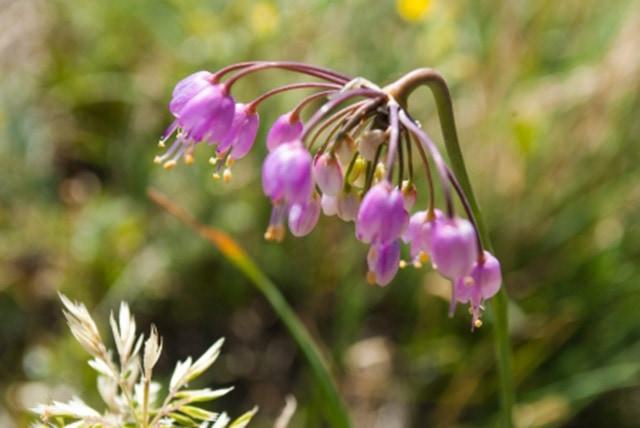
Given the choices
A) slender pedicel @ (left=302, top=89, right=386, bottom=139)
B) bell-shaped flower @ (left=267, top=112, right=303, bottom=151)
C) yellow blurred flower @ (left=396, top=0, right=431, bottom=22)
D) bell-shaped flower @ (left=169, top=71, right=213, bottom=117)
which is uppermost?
yellow blurred flower @ (left=396, top=0, right=431, bottom=22)

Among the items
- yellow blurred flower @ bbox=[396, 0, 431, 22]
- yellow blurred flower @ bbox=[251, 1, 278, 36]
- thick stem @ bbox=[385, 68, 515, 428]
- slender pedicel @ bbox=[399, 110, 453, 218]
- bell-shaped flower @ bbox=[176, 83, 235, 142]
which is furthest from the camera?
yellow blurred flower @ bbox=[396, 0, 431, 22]

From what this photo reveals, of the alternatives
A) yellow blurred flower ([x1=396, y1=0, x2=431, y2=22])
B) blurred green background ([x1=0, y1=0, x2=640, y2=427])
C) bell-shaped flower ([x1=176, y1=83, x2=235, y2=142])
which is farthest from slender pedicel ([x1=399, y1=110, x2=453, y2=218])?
yellow blurred flower ([x1=396, y1=0, x2=431, y2=22])

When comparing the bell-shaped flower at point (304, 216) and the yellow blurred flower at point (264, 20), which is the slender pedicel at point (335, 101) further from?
the yellow blurred flower at point (264, 20)

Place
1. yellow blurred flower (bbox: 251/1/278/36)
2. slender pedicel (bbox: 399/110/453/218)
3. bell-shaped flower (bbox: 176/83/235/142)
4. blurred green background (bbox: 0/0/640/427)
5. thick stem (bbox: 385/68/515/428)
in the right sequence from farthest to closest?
yellow blurred flower (bbox: 251/1/278/36) < blurred green background (bbox: 0/0/640/427) < bell-shaped flower (bbox: 176/83/235/142) < thick stem (bbox: 385/68/515/428) < slender pedicel (bbox: 399/110/453/218)

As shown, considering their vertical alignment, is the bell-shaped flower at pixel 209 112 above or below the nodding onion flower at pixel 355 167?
above

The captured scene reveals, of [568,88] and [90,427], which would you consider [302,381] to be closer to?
[568,88]

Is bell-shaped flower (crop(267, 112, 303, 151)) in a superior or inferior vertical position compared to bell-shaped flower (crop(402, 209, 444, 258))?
superior

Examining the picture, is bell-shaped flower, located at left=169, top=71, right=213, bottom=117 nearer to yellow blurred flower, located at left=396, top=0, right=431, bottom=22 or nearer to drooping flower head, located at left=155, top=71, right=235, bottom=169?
drooping flower head, located at left=155, top=71, right=235, bottom=169

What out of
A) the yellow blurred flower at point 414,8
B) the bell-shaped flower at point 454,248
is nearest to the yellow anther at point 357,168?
the bell-shaped flower at point 454,248
